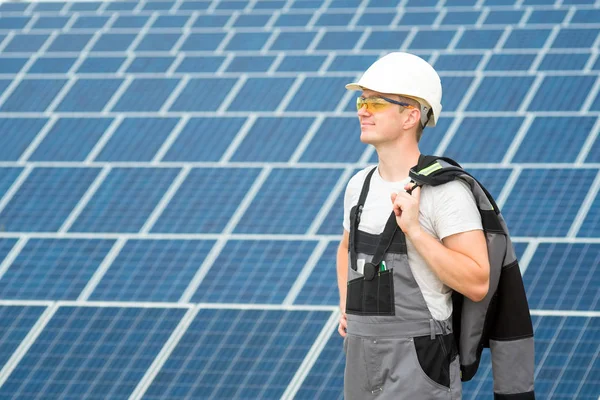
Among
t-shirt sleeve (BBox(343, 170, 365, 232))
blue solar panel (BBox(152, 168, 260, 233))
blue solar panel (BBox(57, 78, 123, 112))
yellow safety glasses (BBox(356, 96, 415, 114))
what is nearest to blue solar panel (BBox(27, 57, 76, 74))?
blue solar panel (BBox(57, 78, 123, 112))

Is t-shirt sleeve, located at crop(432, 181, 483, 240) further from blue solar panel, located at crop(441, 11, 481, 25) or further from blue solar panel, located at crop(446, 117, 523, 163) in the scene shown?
blue solar panel, located at crop(441, 11, 481, 25)

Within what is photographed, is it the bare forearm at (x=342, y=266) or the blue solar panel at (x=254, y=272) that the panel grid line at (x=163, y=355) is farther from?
the bare forearm at (x=342, y=266)

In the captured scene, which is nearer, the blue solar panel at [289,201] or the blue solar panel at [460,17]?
the blue solar panel at [289,201]

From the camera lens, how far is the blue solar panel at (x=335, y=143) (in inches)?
458

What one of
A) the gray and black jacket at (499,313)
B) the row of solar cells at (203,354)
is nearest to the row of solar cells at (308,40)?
the row of solar cells at (203,354)

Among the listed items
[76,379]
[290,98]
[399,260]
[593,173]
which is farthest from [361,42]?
[399,260]

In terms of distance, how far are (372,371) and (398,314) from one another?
270 millimetres

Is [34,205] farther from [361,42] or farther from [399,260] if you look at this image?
[399,260]

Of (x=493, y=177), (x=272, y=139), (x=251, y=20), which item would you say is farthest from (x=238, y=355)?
(x=251, y=20)

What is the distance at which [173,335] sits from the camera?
31.2ft

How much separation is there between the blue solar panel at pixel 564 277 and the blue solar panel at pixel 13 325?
437 centimetres

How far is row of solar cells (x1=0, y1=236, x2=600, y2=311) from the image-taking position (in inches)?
374

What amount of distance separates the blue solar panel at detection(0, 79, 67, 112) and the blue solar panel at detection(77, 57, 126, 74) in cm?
44

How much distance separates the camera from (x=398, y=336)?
4527mm
